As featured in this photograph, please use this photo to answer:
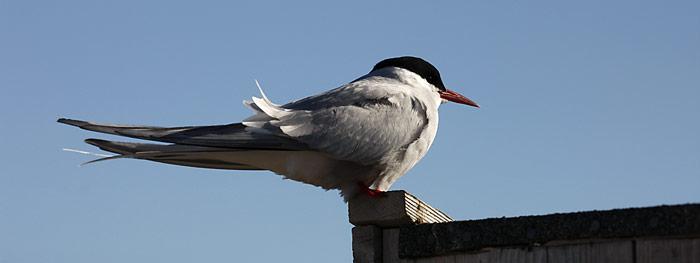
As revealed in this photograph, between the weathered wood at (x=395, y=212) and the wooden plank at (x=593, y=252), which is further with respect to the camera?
the weathered wood at (x=395, y=212)

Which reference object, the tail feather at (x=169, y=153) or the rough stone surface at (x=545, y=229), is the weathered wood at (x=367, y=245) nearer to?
the rough stone surface at (x=545, y=229)

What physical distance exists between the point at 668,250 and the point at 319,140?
6.16 feet

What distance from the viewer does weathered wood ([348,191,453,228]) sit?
3920 millimetres

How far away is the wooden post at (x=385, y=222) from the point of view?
3.92 m

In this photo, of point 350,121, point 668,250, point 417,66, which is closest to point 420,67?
point 417,66

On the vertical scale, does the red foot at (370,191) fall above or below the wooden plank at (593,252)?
above

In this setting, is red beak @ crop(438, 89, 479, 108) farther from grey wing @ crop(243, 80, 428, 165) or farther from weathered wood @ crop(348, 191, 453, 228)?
weathered wood @ crop(348, 191, 453, 228)

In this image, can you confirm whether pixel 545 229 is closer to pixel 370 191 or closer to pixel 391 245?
pixel 391 245

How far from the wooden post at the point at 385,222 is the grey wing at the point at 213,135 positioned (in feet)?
2.62

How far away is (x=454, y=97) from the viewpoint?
6.11 metres

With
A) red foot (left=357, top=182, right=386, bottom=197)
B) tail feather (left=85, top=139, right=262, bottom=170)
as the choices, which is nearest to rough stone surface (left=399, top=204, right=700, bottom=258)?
red foot (left=357, top=182, right=386, bottom=197)

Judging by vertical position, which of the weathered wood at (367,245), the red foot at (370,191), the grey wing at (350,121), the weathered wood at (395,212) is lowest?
the weathered wood at (367,245)

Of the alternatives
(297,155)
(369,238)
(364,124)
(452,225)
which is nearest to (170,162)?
(297,155)

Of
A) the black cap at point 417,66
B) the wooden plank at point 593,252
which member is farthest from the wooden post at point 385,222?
the black cap at point 417,66
